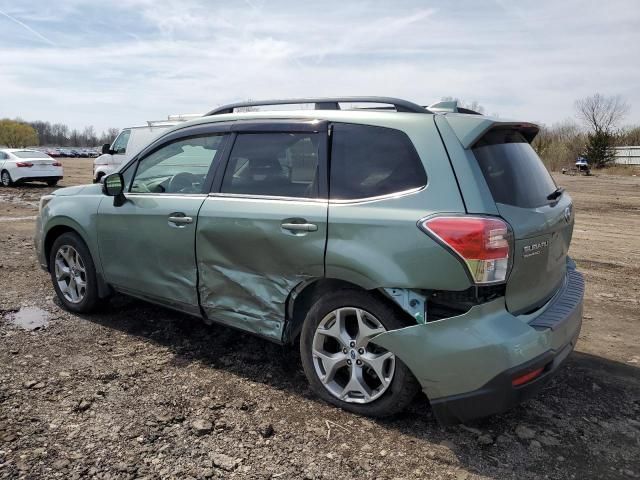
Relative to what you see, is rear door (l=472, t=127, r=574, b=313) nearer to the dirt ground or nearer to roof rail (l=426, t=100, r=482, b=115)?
roof rail (l=426, t=100, r=482, b=115)

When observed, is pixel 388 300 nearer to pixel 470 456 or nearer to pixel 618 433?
pixel 470 456

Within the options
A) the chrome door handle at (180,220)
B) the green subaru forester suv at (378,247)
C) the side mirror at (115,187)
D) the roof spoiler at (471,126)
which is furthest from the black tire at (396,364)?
the side mirror at (115,187)

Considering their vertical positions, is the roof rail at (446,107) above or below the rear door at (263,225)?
above

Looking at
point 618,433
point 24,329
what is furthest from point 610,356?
point 24,329

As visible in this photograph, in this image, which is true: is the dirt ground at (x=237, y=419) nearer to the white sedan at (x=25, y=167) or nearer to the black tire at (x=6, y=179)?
the white sedan at (x=25, y=167)

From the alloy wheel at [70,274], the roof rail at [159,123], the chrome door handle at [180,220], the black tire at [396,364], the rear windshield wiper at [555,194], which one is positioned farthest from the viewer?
the roof rail at [159,123]

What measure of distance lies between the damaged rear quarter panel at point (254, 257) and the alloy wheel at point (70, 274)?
1.65 meters

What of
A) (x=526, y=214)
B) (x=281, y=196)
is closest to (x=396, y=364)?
(x=526, y=214)

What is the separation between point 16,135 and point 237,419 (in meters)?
155

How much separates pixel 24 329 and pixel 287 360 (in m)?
2.32

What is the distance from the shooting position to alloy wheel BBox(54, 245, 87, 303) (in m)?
4.79

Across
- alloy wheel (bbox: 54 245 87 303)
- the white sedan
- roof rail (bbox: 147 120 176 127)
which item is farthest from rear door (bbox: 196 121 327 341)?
the white sedan

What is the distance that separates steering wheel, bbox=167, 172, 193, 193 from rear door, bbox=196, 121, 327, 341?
14.7 inches

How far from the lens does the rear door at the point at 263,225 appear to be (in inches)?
126
